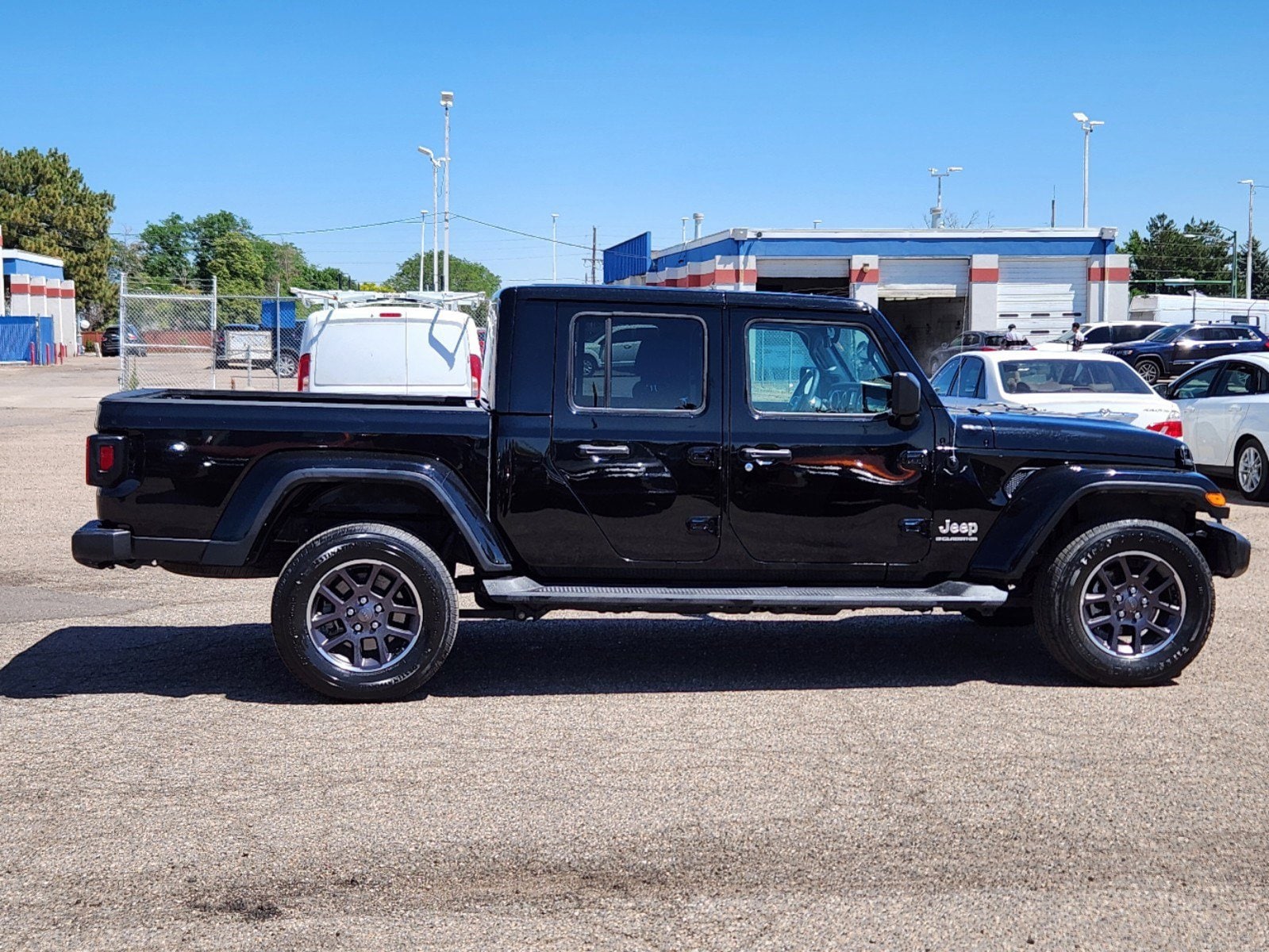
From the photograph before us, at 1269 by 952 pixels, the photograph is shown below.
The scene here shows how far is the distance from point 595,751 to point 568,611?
2.95 metres

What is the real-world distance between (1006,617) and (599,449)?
2.78m

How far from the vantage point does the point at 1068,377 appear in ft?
45.6

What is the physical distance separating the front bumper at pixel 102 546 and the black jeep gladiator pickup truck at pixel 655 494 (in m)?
0.01

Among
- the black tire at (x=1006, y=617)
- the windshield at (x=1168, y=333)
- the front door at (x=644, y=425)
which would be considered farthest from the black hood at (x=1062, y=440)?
the windshield at (x=1168, y=333)

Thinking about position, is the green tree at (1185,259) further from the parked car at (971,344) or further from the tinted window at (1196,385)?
the tinted window at (1196,385)

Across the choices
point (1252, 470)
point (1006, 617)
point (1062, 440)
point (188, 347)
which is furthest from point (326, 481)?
point (188, 347)

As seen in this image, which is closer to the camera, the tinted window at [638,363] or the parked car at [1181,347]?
the tinted window at [638,363]

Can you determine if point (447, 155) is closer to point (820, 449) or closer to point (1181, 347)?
point (1181, 347)

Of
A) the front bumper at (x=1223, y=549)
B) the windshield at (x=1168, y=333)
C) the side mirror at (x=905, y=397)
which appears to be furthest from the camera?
the windshield at (x=1168, y=333)

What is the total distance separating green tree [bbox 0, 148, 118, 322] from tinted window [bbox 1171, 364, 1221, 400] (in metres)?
81.4

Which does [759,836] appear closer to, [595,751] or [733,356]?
[595,751]

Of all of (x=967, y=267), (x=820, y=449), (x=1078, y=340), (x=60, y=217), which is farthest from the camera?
(x=60, y=217)

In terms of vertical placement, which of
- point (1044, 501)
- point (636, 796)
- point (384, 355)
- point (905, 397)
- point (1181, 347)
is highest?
point (1181, 347)

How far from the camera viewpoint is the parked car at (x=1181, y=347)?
1452 inches
